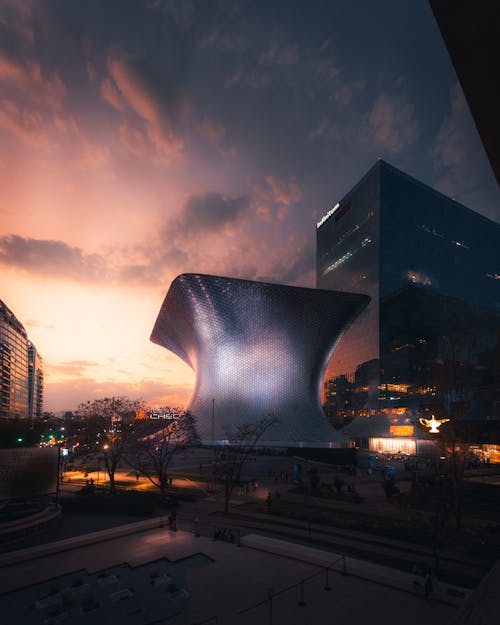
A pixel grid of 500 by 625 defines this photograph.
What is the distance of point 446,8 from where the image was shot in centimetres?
171

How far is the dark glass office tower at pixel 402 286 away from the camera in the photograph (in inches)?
3526

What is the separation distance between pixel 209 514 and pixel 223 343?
4165 centimetres

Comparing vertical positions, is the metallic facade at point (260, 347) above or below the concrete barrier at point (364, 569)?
above

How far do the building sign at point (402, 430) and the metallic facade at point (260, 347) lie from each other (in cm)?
2576

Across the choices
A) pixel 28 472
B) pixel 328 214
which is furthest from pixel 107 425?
pixel 328 214

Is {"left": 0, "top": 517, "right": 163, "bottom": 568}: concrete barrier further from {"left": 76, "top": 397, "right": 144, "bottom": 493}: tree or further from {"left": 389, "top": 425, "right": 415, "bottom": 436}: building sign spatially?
{"left": 389, "top": 425, "right": 415, "bottom": 436}: building sign

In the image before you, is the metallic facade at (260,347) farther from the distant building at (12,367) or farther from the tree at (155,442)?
the distant building at (12,367)

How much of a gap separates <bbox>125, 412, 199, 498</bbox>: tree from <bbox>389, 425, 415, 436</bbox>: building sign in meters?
50.8

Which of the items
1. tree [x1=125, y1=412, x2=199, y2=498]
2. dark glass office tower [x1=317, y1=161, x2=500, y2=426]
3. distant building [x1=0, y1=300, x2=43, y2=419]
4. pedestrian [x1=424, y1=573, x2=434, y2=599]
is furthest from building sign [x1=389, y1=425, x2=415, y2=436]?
distant building [x1=0, y1=300, x2=43, y2=419]

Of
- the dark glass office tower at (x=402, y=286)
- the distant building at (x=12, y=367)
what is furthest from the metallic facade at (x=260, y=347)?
the distant building at (x=12, y=367)

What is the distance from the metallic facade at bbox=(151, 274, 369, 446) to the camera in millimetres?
61375

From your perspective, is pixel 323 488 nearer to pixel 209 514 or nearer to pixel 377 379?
pixel 209 514

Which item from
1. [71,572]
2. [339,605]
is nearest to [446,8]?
[339,605]

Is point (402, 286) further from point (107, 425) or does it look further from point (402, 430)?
point (107, 425)
